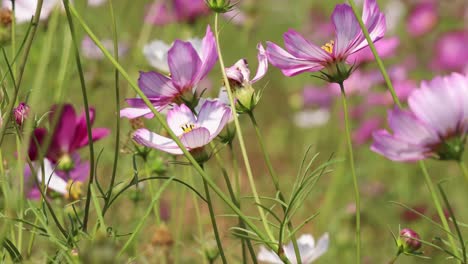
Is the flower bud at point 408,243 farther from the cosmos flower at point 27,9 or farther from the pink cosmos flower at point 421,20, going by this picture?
the pink cosmos flower at point 421,20

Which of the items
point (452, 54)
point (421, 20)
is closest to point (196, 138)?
point (452, 54)

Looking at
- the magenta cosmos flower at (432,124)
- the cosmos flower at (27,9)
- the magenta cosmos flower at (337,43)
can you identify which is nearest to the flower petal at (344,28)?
the magenta cosmos flower at (337,43)

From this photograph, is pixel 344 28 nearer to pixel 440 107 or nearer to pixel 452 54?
pixel 440 107

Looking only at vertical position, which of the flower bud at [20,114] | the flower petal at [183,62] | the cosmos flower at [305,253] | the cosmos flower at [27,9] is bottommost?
the cosmos flower at [305,253]

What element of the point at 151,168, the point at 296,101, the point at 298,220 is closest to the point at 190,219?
the point at 298,220

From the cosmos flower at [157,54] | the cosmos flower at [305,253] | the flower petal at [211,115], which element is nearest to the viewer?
the flower petal at [211,115]

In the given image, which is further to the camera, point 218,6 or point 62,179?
point 62,179

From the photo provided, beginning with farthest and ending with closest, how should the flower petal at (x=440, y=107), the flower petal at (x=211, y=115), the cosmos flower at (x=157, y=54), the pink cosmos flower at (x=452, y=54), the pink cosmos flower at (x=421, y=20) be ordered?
the pink cosmos flower at (x=421, y=20)
the pink cosmos flower at (x=452, y=54)
the cosmos flower at (x=157, y=54)
the flower petal at (x=211, y=115)
the flower petal at (x=440, y=107)
